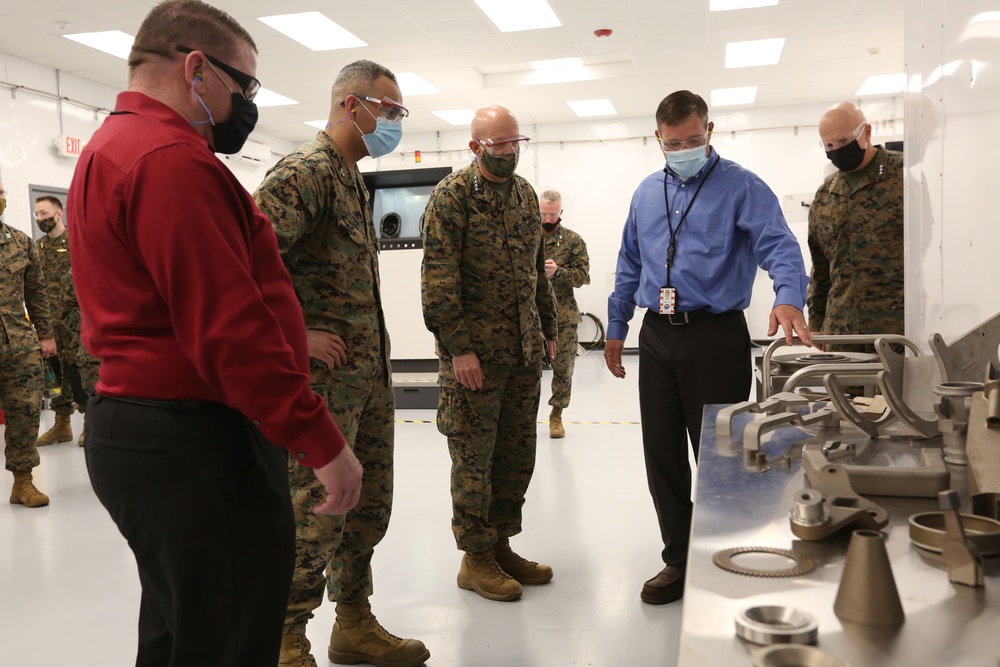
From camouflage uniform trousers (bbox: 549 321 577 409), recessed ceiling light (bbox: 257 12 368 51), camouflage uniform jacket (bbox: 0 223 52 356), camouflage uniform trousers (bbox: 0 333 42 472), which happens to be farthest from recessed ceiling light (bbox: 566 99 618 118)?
camouflage uniform trousers (bbox: 0 333 42 472)

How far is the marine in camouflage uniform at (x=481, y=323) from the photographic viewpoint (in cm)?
272

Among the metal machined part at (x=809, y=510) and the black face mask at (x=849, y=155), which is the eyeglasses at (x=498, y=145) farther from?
the metal machined part at (x=809, y=510)

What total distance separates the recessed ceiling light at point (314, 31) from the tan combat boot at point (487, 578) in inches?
228

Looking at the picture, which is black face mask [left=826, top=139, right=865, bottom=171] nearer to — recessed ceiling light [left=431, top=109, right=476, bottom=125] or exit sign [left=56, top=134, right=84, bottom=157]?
exit sign [left=56, top=134, right=84, bottom=157]

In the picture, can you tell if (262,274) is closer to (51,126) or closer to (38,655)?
(38,655)

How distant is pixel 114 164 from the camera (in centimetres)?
122

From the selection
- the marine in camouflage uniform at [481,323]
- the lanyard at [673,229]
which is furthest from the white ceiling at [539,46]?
the lanyard at [673,229]

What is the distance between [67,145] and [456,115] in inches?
201

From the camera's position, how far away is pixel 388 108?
2311 mm

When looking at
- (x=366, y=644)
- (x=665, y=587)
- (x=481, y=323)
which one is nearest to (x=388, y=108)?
(x=481, y=323)

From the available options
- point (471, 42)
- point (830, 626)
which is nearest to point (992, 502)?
point (830, 626)

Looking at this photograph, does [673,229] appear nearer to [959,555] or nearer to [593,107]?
[959,555]

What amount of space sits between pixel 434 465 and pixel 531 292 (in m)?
2.24

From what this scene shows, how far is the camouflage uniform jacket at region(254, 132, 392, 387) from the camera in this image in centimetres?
203
